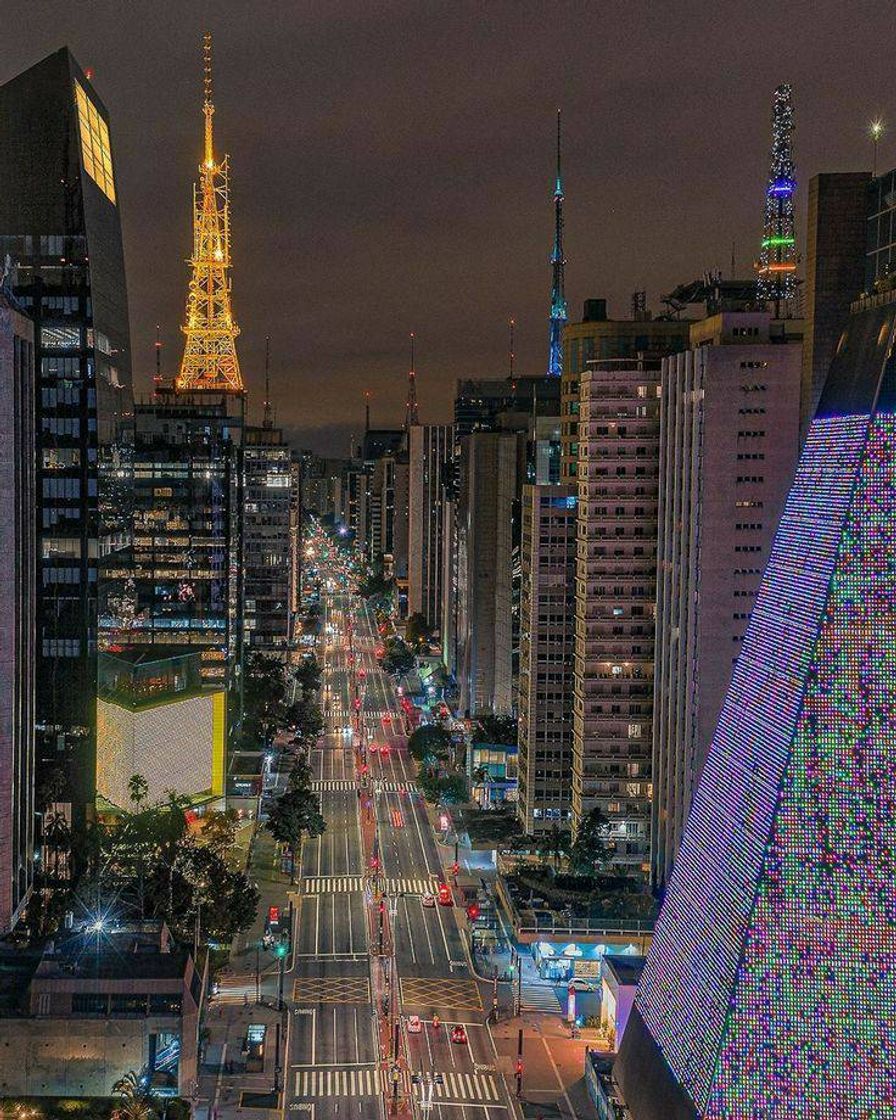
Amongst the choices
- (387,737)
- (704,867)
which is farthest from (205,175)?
(704,867)

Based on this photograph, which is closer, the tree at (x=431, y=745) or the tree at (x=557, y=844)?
the tree at (x=557, y=844)

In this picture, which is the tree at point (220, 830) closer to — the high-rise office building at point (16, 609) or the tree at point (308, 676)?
the high-rise office building at point (16, 609)

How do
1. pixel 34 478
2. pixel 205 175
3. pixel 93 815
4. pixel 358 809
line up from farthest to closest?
1. pixel 205 175
2. pixel 358 809
3. pixel 93 815
4. pixel 34 478

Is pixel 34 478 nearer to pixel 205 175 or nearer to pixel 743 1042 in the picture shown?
pixel 743 1042

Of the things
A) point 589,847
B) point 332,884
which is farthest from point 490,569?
point 589,847

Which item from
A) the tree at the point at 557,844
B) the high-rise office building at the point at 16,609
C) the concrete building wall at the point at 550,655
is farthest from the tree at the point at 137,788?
the concrete building wall at the point at 550,655

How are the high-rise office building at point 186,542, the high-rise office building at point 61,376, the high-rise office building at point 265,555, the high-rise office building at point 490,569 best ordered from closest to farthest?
the high-rise office building at point 61,376, the high-rise office building at point 186,542, the high-rise office building at point 490,569, the high-rise office building at point 265,555
